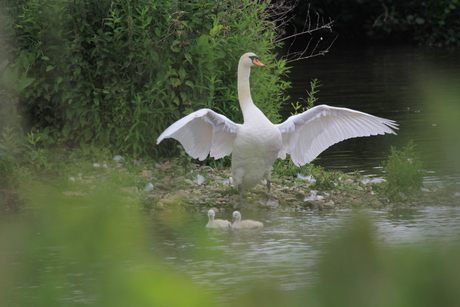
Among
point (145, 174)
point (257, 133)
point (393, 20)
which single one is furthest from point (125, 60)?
point (393, 20)

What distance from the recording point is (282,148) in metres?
7.30

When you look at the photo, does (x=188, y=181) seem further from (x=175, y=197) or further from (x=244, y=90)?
(x=244, y=90)

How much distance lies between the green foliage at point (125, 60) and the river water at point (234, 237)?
65.0 inches

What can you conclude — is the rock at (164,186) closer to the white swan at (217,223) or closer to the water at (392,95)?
the white swan at (217,223)

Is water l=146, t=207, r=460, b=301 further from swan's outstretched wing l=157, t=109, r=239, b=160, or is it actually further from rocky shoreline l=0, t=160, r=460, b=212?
swan's outstretched wing l=157, t=109, r=239, b=160

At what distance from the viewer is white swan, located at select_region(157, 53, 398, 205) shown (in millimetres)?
6676

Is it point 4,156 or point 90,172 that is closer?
point 4,156

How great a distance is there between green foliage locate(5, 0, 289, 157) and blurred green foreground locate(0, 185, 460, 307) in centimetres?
580

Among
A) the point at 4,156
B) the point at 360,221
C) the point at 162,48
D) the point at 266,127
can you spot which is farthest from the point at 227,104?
the point at 360,221

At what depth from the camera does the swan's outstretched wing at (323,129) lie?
7.18 meters

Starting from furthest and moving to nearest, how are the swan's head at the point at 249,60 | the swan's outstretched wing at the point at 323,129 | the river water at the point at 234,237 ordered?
the swan's outstretched wing at the point at 323,129 < the swan's head at the point at 249,60 < the river water at the point at 234,237

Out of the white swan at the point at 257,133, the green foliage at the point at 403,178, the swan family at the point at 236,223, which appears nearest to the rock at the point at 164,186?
the white swan at the point at 257,133

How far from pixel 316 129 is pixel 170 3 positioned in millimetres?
2005

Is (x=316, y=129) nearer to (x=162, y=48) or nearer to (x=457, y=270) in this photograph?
(x=162, y=48)
